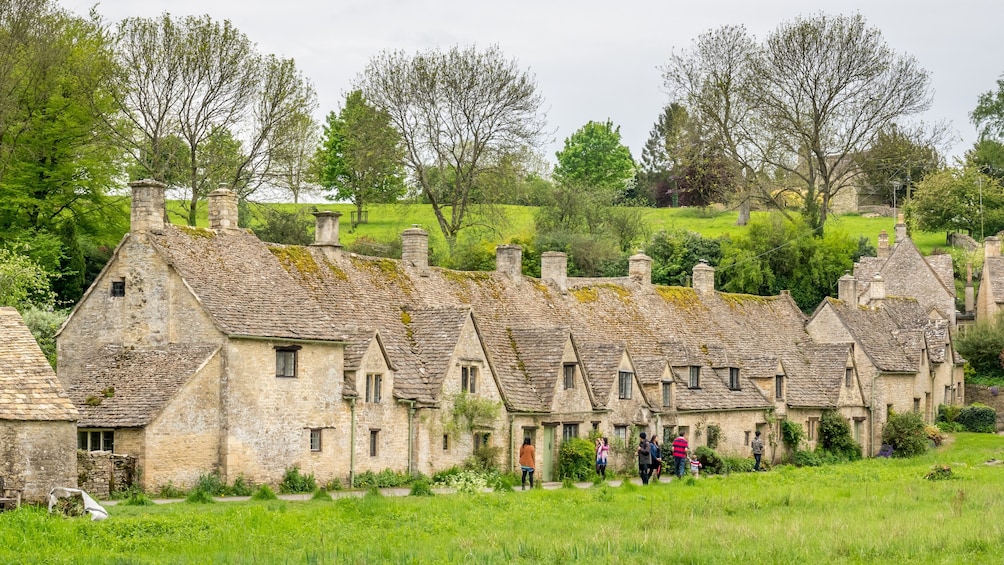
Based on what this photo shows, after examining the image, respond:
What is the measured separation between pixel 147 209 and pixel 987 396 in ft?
183

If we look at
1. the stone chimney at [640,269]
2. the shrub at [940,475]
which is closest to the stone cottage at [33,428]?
the shrub at [940,475]

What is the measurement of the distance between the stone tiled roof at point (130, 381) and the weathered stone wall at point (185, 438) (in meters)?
0.33

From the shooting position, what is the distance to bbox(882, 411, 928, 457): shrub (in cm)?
6731

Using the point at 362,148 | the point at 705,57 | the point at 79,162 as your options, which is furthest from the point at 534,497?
the point at 705,57

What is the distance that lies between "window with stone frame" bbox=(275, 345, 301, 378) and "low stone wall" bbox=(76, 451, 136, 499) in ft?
18.4

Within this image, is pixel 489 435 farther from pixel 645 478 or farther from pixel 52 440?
pixel 52 440

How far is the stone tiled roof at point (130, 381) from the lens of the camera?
39906mm

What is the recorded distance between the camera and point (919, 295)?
299ft

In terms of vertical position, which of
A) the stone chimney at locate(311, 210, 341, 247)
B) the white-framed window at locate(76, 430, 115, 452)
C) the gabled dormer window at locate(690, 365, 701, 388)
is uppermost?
the stone chimney at locate(311, 210, 341, 247)

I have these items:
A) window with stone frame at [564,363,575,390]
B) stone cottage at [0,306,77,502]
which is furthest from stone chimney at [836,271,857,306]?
stone cottage at [0,306,77,502]

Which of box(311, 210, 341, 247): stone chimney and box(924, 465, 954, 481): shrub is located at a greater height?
box(311, 210, 341, 247): stone chimney

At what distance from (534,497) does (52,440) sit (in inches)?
509

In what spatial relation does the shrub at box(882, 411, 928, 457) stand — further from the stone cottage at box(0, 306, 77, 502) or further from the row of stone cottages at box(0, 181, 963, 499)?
the stone cottage at box(0, 306, 77, 502)

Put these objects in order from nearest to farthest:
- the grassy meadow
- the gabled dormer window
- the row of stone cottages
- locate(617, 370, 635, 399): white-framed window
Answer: the grassy meadow < the row of stone cottages < locate(617, 370, 635, 399): white-framed window < the gabled dormer window
